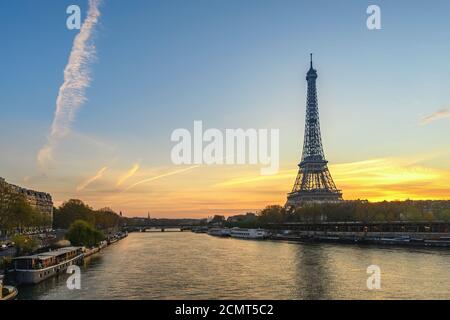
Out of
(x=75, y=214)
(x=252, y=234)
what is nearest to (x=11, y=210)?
(x=75, y=214)

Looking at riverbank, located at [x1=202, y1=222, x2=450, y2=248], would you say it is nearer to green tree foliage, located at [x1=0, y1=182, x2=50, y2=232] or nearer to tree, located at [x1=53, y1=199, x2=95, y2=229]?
tree, located at [x1=53, y1=199, x2=95, y2=229]

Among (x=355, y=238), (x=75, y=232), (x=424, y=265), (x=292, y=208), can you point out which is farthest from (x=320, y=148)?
(x=424, y=265)

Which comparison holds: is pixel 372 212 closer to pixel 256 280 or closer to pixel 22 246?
pixel 256 280

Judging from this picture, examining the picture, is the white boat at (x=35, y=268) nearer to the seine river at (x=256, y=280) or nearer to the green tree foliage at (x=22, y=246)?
the seine river at (x=256, y=280)

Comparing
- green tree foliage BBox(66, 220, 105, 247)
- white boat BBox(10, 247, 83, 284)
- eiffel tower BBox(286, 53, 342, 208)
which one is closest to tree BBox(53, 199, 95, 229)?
green tree foliage BBox(66, 220, 105, 247)
